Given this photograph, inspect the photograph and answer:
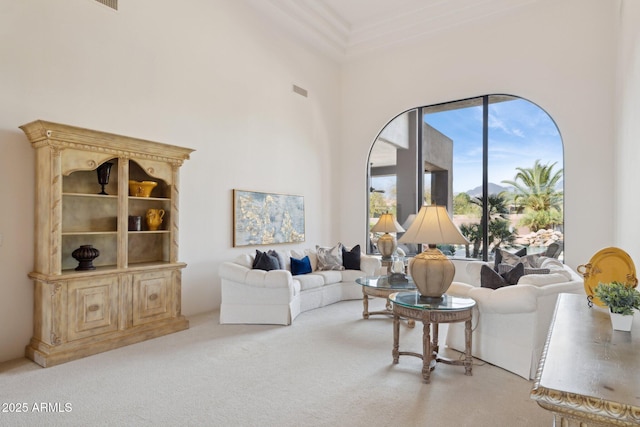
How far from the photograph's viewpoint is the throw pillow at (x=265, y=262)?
201 inches

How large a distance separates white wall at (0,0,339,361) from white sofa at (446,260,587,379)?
3.72 metres

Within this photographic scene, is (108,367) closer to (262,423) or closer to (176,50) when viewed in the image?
(262,423)

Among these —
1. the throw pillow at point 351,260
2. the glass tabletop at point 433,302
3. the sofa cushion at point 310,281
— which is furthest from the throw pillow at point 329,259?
the glass tabletop at point 433,302

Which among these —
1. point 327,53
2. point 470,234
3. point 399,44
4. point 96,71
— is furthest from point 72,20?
point 470,234

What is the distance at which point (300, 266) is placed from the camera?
5.80m

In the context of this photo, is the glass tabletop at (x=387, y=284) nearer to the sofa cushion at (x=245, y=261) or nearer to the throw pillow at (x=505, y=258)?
the throw pillow at (x=505, y=258)

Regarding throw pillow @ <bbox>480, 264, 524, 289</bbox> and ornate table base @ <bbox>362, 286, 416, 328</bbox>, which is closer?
throw pillow @ <bbox>480, 264, 524, 289</bbox>

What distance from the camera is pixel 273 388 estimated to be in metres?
3.04

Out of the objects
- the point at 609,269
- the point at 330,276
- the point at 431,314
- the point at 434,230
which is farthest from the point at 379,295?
the point at 609,269

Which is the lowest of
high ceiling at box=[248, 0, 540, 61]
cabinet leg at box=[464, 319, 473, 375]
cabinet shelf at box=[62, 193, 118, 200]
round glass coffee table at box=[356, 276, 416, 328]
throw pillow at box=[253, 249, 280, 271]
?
cabinet leg at box=[464, 319, 473, 375]

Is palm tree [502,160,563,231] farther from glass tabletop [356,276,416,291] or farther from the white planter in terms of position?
the white planter

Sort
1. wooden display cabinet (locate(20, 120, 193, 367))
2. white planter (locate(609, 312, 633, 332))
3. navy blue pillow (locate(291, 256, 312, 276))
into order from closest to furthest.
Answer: white planter (locate(609, 312, 633, 332)) → wooden display cabinet (locate(20, 120, 193, 367)) → navy blue pillow (locate(291, 256, 312, 276))

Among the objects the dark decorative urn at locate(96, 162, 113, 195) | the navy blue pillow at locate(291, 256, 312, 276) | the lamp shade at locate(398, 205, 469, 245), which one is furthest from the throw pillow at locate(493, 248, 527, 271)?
the dark decorative urn at locate(96, 162, 113, 195)

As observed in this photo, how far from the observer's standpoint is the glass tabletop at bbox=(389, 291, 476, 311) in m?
3.18
